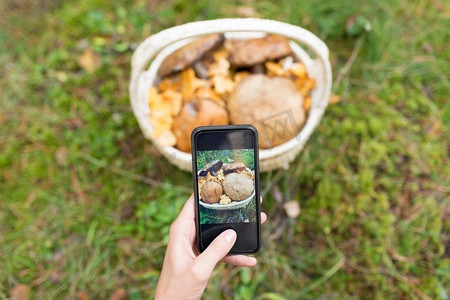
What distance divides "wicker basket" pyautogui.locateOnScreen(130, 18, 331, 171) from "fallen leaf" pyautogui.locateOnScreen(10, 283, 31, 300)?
1390mm

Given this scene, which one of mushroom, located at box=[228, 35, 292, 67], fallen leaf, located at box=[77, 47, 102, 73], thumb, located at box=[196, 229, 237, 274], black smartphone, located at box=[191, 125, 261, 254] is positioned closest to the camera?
thumb, located at box=[196, 229, 237, 274]

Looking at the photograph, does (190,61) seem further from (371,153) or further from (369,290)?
(369,290)

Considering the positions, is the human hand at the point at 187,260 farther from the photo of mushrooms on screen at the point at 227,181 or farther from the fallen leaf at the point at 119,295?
the fallen leaf at the point at 119,295

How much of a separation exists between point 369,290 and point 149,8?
275 cm

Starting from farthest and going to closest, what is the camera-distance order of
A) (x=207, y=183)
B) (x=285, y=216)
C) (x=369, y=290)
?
(x=285, y=216)
(x=369, y=290)
(x=207, y=183)

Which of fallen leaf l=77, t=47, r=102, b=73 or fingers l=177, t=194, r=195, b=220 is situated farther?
fallen leaf l=77, t=47, r=102, b=73

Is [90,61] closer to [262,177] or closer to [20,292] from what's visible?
[262,177]

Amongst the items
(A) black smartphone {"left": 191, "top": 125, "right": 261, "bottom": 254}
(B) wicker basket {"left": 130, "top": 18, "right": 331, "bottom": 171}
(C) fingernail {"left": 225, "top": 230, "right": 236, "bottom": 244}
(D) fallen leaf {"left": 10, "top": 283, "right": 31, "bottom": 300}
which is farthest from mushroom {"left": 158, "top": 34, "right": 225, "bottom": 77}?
(D) fallen leaf {"left": 10, "top": 283, "right": 31, "bottom": 300}

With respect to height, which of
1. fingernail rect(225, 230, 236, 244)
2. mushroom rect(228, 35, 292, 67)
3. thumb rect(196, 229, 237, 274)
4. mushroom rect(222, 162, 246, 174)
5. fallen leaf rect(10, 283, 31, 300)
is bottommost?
fallen leaf rect(10, 283, 31, 300)

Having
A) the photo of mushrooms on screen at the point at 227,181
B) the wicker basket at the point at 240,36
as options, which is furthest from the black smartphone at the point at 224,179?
the wicker basket at the point at 240,36

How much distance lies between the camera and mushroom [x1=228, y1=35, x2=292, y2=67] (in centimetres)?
217

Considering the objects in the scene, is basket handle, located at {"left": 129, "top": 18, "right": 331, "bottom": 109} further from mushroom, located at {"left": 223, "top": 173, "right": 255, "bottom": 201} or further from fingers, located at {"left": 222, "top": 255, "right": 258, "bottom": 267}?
fingers, located at {"left": 222, "top": 255, "right": 258, "bottom": 267}

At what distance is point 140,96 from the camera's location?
90.0 inches

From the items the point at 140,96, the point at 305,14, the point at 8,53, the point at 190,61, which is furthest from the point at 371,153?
the point at 8,53
